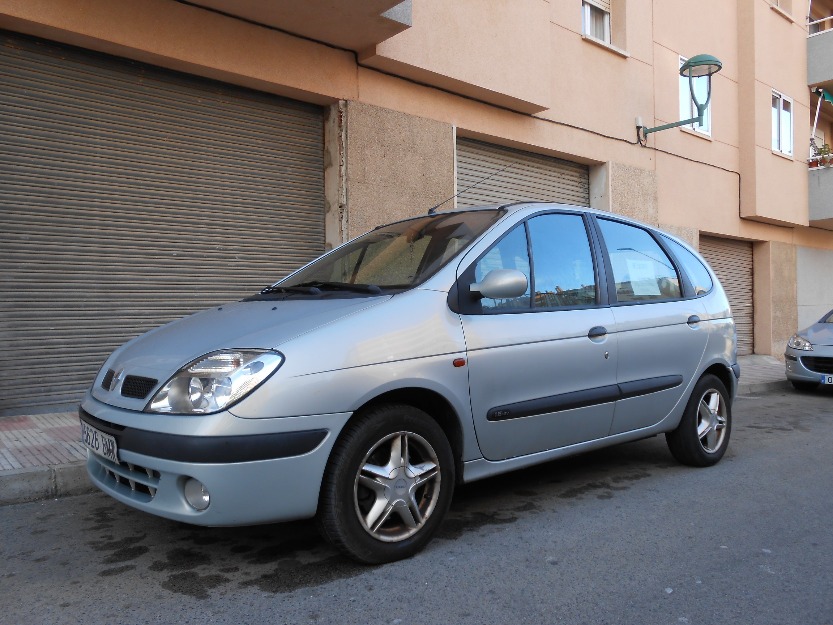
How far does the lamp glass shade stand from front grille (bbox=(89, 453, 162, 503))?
10.5m

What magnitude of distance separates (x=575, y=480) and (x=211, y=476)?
8.87ft

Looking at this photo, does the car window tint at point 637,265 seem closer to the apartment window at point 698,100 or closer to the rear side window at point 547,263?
the rear side window at point 547,263

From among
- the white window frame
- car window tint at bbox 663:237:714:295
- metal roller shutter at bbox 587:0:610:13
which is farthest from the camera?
the white window frame

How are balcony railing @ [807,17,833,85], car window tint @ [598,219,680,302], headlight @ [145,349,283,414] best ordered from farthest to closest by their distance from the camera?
balcony railing @ [807,17,833,85] → car window tint @ [598,219,680,302] → headlight @ [145,349,283,414]

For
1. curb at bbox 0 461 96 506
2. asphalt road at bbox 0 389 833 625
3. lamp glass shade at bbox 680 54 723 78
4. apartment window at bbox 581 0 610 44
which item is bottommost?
asphalt road at bbox 0 389 833 625

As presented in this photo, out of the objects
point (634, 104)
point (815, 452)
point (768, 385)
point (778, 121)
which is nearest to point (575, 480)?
point (815, 452)

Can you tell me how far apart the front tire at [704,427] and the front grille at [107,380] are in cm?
359

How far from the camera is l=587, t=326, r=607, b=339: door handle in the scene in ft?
13.3

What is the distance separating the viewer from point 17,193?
20.5ft

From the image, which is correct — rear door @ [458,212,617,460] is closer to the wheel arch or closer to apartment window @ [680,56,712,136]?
the wheel arch

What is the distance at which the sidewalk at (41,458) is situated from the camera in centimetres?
427

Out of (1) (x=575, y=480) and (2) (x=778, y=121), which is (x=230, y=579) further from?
(2) (x=778, y=121)

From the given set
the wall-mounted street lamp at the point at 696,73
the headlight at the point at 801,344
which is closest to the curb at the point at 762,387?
the headlight at the point at 801,344

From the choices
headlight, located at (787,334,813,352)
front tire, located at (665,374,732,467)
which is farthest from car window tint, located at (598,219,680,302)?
headlight, located at (787,334,813,352)
